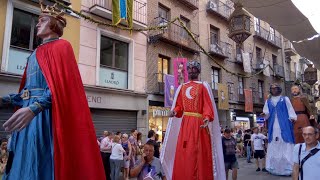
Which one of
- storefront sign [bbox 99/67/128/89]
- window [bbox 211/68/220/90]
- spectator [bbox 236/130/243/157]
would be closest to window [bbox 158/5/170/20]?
storefront sign [bbox 99/67/128/89]

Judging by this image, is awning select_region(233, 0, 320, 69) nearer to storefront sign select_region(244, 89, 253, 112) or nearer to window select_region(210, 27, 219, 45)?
window select_region(210, 27, 219, 45)

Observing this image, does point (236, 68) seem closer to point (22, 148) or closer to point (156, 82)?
point (156, 82)

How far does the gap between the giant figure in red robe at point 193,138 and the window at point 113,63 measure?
9.37 meters

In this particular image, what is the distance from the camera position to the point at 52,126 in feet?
8.55

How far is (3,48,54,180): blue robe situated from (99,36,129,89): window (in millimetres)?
11431

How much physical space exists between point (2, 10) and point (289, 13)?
396 inches

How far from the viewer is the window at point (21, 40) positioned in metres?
11.1

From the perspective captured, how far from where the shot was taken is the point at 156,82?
16516 mm

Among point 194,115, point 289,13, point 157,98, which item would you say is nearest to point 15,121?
point 194,115

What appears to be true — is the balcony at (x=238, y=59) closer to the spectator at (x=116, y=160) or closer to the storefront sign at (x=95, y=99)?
the storefront sign at (x=95, y=99)

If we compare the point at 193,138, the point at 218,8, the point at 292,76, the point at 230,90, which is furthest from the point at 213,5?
the point at 193,138

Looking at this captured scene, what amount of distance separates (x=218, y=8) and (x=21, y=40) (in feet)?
49.1

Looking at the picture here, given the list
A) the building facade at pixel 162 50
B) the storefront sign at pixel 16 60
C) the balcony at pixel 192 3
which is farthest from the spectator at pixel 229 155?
the balcony at pixel 192 3

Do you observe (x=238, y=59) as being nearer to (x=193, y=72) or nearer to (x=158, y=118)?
(x=158, y=118)
